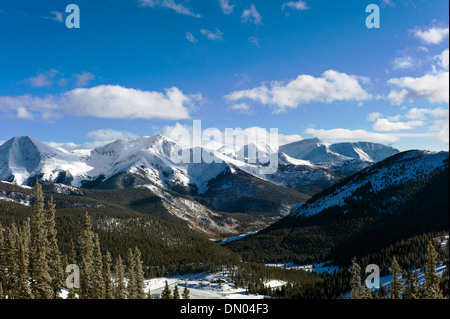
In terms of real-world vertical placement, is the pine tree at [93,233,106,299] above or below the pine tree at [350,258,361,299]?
above

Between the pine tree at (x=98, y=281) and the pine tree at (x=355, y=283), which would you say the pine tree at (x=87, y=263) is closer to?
the pine tree at (x=98, y=281)

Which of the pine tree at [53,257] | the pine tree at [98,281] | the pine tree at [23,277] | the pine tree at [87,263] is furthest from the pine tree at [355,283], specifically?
the pine tree at [23,277]

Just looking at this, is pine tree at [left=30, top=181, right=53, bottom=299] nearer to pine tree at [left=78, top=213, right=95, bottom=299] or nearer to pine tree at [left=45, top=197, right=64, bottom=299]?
pine tree at [left=45, top=197, right=64, bottom=299]

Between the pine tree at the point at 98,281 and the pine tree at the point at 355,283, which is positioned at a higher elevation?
the pine tree at the point at 98,281

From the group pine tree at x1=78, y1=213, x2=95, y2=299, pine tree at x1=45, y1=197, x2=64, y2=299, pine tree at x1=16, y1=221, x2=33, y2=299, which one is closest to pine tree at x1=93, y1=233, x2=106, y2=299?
pine tree at x1=78, y1=213, x2=95, y2=299
